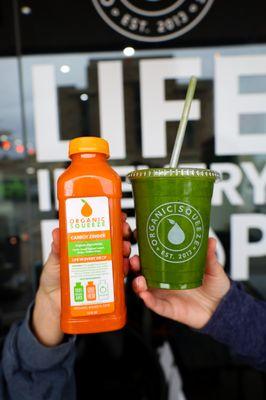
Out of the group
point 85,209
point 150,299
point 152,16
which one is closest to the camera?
point 85,209

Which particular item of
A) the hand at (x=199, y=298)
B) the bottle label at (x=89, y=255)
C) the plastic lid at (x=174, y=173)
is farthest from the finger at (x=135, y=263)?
the plastic lid at (x=174, y=173)

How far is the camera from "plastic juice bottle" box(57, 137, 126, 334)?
84 cm

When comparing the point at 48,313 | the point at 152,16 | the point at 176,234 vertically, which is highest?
the point at 152,16

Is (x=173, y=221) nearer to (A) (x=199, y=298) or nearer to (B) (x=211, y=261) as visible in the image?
(B) (x=211, y=261)

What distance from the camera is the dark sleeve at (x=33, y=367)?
104 centimetres

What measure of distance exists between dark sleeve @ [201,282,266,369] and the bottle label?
36 centimetres

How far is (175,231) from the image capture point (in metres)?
0.89

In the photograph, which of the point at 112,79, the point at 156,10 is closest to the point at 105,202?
the point at 112,79

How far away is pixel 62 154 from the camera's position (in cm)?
154

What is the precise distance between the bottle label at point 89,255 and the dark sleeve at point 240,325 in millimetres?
359

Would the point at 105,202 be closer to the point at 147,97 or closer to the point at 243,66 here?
the point at 147,97

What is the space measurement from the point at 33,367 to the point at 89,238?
46cm

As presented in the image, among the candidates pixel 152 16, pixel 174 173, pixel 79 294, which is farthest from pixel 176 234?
pixel 152 16

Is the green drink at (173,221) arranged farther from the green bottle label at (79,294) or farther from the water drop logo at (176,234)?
the green bottle label at (79,294)
